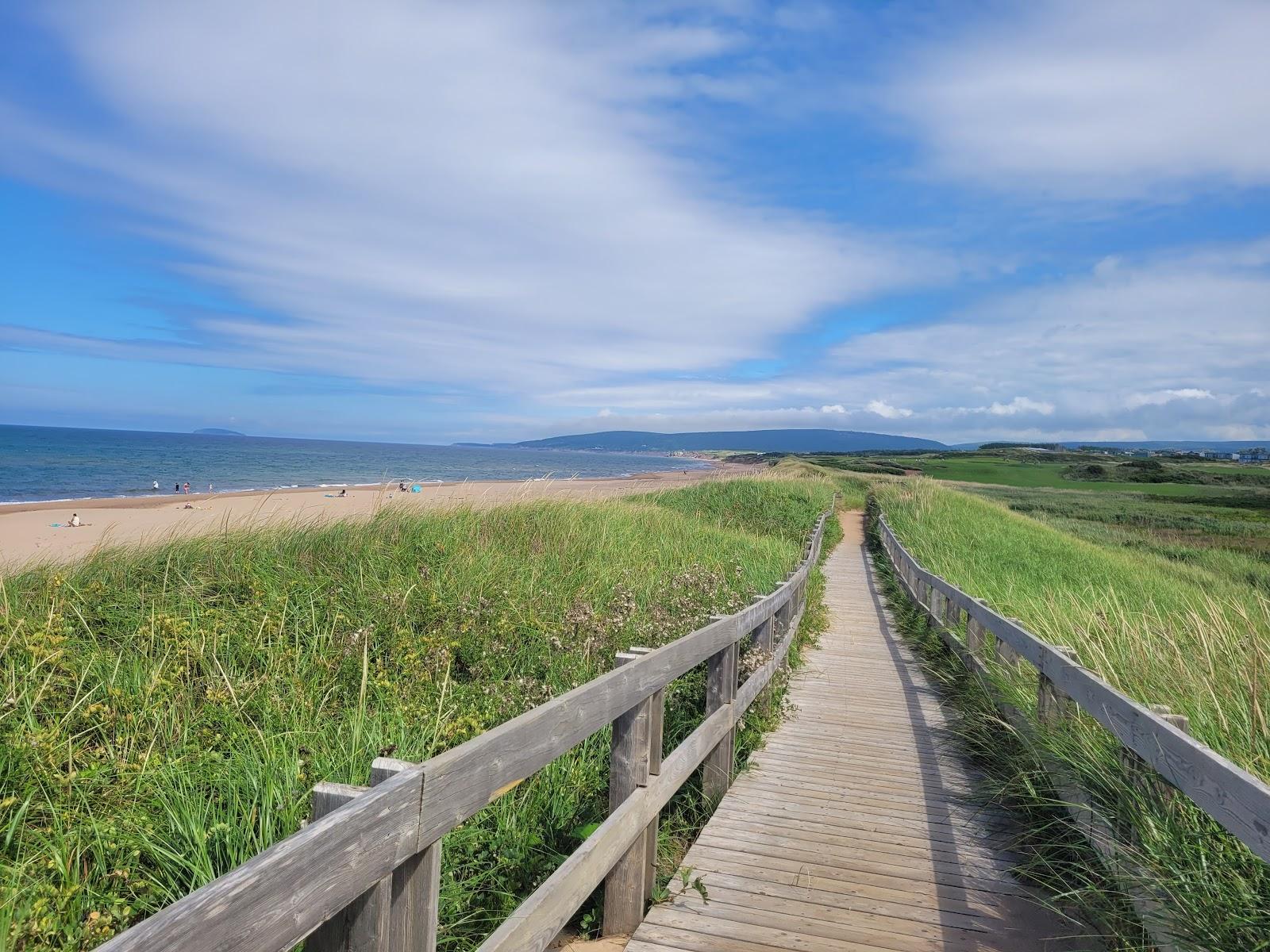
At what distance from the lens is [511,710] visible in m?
4.88

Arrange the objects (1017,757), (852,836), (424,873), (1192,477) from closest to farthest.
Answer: (424,873), (852,836), (1017,757), (1192,477)

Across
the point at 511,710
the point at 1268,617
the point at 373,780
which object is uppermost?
the point at 373,780

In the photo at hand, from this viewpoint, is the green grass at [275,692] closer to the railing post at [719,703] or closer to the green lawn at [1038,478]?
the railing post at [719,703]

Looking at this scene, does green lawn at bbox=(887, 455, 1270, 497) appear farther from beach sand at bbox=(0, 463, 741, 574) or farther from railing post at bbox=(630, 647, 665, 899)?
railing post at bbox=(630, 647, 665, 899)

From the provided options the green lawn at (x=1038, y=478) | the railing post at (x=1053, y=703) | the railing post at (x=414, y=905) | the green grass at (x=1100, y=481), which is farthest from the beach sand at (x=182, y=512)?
the green lawn at (x=1038, y=478)

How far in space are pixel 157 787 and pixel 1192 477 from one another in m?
98.5

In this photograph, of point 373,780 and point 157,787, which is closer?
point 373,780

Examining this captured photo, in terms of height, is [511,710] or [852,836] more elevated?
[511,710]

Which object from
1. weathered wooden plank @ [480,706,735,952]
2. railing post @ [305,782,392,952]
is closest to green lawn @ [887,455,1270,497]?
weathered wooden plank @ [480,706,735,952]

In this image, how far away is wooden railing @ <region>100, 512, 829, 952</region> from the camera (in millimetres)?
1400

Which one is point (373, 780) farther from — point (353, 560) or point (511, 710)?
point (353, 560)

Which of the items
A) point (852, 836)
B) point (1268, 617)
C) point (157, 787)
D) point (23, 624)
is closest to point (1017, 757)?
point (852, 836)

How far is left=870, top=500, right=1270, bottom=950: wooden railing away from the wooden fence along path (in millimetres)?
13

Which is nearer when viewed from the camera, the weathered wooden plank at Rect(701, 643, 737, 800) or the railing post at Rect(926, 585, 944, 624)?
the weathered wooden plank at Rect(701, 643, 737, 800)
